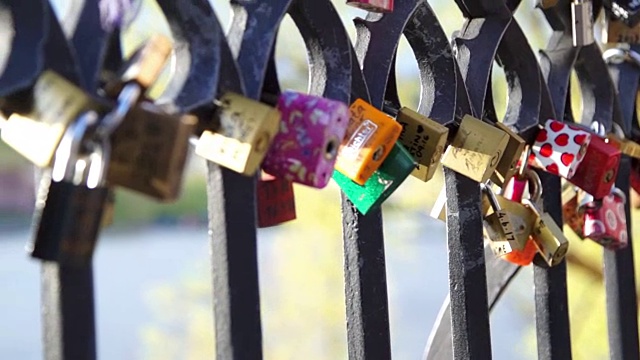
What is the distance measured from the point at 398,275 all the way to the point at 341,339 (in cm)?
45

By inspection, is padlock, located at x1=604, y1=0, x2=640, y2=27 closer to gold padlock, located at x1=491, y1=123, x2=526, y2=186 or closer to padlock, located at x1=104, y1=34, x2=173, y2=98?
gold padlock, located at x1=491, y1=123, x2=526, y2=186

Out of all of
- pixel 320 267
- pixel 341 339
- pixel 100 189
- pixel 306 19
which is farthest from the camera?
pixel 341 339

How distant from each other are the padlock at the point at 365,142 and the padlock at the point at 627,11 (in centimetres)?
49

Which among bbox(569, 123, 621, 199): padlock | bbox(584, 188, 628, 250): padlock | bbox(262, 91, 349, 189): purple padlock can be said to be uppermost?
bbox(262, 91, 349, 189): purple padlock

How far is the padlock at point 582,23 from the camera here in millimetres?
949

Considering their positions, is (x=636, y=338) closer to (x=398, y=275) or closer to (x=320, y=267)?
(x=320, y=267)

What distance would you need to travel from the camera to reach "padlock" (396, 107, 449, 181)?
28.2 inches

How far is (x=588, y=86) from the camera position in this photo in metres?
1.02

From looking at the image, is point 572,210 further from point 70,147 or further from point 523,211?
point 70,147

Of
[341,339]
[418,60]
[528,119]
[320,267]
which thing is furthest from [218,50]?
[341,339]

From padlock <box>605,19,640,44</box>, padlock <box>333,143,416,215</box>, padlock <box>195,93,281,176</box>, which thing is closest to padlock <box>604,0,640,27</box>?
padlock <box>605,19,640,44</box>

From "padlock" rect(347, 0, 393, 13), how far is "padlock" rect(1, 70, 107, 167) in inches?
10.3

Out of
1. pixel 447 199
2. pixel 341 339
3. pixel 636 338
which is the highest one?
pixel 447 199

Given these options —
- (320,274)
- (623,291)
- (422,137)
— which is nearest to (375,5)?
(422,137)
